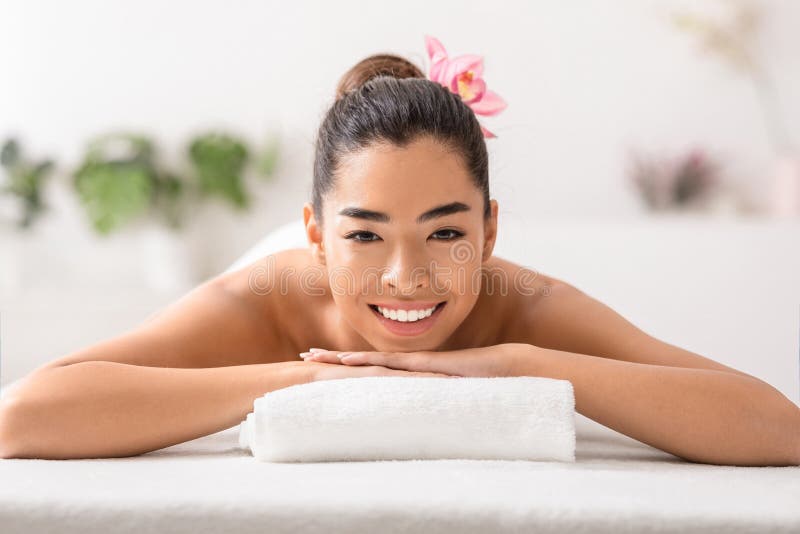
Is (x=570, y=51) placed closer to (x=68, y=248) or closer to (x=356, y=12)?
(x=356, y=12)

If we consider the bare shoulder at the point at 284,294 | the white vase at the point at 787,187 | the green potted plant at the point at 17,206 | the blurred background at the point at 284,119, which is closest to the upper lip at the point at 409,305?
the bare shoulder at the point at 284,294

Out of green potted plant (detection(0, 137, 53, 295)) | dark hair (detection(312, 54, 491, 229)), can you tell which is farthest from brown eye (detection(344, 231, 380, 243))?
green potted plant (detection(0, 137, 53, 295))

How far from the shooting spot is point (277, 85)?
412 centimetres

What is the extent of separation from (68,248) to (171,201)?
0.56m

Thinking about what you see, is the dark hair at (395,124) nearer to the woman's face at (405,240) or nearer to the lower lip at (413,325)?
the woman's face at (405,240)

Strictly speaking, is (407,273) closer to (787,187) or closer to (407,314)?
(407,314)

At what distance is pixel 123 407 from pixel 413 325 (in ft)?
1.39

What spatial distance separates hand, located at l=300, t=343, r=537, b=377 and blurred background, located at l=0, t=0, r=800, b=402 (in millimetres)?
2668

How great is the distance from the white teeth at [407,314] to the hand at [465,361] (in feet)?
0.26

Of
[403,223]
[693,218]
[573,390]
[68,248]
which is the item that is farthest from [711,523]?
[68,248]

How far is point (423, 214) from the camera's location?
4.17ft

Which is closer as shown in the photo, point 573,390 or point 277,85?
point 573,390

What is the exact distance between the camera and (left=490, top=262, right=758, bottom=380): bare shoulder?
1.38 metres

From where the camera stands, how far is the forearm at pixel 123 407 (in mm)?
1153
